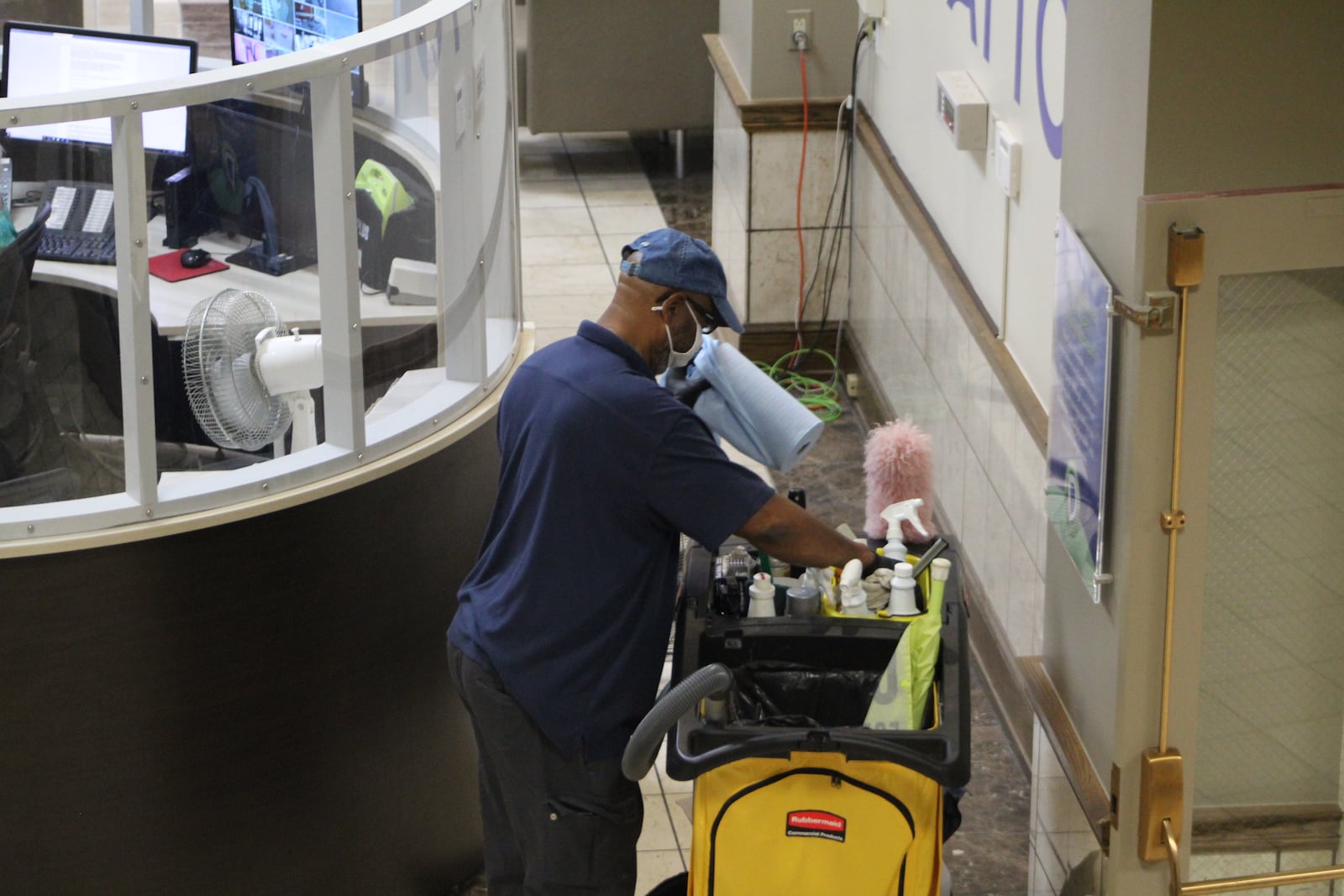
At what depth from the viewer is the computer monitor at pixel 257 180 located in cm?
308

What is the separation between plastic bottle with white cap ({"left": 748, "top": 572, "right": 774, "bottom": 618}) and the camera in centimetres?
288

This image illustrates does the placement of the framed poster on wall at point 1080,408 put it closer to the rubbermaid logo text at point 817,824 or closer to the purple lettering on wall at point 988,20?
the rubbermaid logo text at point 817,824

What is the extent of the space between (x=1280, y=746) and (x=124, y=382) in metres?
2.01

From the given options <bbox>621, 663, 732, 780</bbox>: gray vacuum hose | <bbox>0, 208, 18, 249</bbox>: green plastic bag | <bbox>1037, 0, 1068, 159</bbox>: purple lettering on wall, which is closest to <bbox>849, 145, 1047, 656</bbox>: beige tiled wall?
<bbox>1037, 0, 1068, 159</bbox>: purple lettering on wall

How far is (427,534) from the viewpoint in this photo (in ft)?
11.4

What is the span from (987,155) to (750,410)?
62.8 inches

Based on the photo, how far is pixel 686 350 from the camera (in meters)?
2.90

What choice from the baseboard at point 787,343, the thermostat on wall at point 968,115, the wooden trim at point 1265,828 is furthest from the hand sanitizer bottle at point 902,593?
the baseboard at point 787,343

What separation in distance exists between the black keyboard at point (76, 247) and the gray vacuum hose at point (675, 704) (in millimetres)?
1301

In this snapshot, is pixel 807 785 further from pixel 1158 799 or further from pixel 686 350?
pixel 686 350

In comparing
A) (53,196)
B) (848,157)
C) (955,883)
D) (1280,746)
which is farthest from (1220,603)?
(848,157)

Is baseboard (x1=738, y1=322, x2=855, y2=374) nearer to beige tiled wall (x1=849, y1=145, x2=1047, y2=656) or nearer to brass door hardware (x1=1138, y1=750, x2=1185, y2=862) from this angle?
beige tiled wall (x1=849, y1=145, x2=1047, y2=656)

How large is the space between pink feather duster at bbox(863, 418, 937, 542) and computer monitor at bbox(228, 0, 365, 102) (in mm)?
Answer: 2754

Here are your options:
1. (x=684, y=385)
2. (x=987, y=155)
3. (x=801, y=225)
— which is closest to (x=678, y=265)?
(x=684, y=385)
